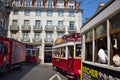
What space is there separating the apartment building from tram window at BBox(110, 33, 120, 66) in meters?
49.1

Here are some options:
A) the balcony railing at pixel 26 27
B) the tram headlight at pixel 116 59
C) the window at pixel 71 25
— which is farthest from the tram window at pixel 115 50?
the balcony railing at pixel 26 27

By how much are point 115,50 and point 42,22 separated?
50699 mm

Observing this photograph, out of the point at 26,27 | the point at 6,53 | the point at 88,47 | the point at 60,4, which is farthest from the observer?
the point at 60,4

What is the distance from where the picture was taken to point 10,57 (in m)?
20.4

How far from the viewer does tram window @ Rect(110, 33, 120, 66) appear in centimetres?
537

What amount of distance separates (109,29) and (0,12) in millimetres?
32361

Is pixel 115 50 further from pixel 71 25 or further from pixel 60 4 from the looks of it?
pixel 60 4

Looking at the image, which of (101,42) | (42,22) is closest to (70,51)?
(101,42)

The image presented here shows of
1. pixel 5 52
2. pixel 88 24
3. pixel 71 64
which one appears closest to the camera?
pixel 88 24

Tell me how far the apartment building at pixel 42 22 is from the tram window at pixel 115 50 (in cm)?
4906

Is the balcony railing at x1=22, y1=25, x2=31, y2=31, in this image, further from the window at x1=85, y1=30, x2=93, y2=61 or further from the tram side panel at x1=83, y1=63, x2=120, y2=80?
the tram side panel at x1=83, y1=63, x2=120, y2=80

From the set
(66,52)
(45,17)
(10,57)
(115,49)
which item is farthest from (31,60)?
(115,49)

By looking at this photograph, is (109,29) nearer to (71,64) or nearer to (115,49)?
(115,49)

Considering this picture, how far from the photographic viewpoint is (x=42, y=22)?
2199 inches
